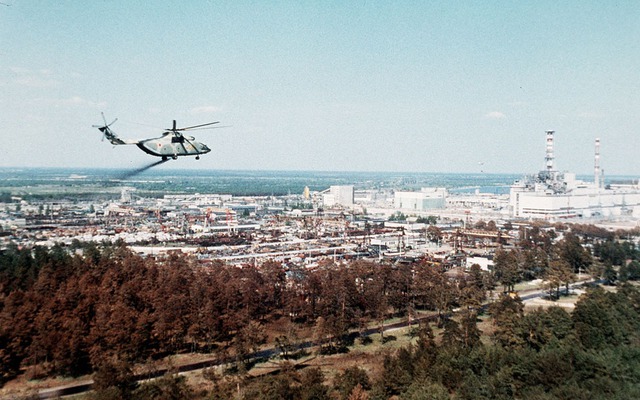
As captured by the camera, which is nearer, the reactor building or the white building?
the reactor building

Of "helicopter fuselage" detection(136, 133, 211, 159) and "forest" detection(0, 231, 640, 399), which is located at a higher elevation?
"helicopter fuselage" detection(136, 133, 211, 159)

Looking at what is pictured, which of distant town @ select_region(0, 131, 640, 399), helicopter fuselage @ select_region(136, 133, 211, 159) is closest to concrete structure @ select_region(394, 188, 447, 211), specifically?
distant town @ select_region(0, 131, 640, 399)

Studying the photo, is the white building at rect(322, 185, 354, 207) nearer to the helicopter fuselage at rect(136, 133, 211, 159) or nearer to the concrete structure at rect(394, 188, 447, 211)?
the concrete structure at rect(394, 188, 447, 211)

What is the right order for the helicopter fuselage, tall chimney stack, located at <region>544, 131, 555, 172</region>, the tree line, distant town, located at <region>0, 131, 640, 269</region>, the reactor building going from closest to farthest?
the helicopter fuselage < the tree line < distant town, located at <region>0, 131, 640, 269</region> < the reactor building < tall chimney stack, located at <region>544, 131, 555, 172</region>

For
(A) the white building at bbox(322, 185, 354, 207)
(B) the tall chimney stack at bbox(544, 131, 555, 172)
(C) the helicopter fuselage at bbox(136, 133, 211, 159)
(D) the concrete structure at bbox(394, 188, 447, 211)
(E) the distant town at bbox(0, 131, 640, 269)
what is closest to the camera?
(C) the helicopter fuselage at bbox(136, 133, 211, 159)

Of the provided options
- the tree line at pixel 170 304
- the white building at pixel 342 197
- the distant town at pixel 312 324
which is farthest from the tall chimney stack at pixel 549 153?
the tree line at pixel 170 304

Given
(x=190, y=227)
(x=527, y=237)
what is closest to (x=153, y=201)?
(x=190, y=227)

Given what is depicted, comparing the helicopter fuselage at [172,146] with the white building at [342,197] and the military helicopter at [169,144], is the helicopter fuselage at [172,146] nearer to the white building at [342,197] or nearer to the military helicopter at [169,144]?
the military helicopter at [169,144]

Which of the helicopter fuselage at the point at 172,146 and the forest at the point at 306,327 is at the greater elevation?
the helicopter fuselage at the point at 172,146
